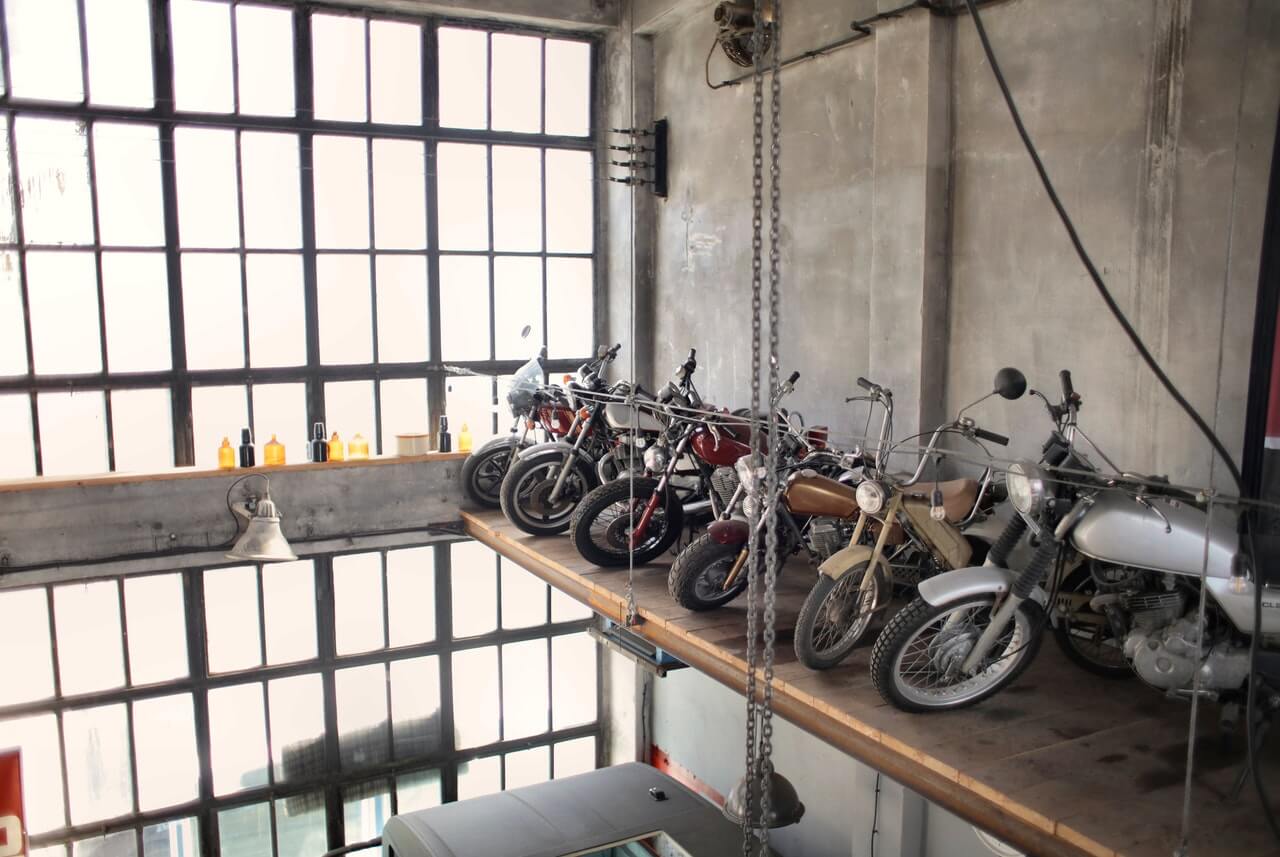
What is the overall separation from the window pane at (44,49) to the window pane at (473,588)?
403 cm

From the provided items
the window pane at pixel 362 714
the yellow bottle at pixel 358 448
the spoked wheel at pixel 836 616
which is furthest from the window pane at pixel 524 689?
the spoked wheel at pixel 836 616

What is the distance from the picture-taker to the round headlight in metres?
3.83

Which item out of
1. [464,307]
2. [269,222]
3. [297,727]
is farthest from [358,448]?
[297,727]

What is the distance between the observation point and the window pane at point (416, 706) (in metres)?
7.89

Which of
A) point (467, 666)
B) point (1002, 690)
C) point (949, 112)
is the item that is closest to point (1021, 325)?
point (949, 112)

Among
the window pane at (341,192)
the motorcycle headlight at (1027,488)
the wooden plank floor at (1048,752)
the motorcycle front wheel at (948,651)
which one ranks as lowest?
the wooden plank floor at (1048,752)

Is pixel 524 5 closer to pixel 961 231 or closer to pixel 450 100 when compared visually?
pixel 450 100

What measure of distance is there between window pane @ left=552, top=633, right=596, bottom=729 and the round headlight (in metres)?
5.05

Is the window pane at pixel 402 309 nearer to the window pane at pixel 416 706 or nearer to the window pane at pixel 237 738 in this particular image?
the window pane at pixel 416 706

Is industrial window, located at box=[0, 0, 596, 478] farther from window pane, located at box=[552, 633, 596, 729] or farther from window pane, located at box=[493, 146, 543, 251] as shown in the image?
window pane, located at box=[552, 633, 596, 729]

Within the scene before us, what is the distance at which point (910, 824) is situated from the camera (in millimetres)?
5527

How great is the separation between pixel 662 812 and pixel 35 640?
13.6 ft

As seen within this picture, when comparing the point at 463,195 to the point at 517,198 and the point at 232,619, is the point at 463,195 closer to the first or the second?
the point at 517,198

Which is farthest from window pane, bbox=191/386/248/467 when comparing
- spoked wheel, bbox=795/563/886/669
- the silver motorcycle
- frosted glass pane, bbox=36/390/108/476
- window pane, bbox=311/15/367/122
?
the silver motorcycle
